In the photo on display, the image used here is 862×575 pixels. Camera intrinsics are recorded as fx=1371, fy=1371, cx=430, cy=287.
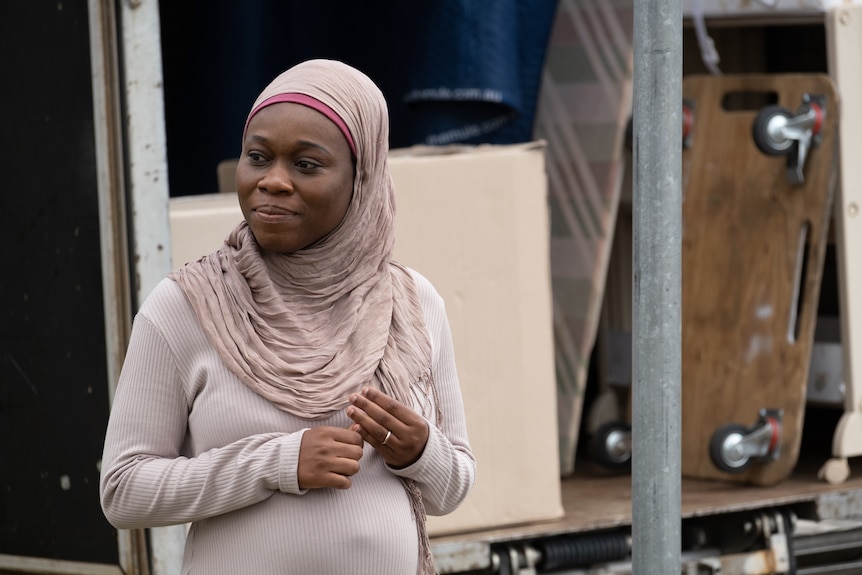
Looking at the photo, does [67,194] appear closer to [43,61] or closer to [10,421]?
[43,61]

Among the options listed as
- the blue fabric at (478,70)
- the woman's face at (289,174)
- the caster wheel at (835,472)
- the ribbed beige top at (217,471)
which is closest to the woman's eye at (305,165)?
the woman's face at (289,174)

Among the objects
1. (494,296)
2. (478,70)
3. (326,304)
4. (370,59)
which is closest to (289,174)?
(326,304)

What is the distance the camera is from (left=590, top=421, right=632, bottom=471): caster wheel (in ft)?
12.5

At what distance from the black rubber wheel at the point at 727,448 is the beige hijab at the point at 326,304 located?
1.94 metres

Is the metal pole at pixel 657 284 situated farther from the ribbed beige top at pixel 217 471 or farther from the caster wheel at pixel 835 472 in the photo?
the caster wheel at pixel 835 472

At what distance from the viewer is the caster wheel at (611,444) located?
3820mm

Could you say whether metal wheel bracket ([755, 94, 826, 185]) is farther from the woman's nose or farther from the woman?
the woman's nose

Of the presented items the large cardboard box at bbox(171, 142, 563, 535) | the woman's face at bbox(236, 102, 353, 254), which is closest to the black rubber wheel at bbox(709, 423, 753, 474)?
the large cardboard box at bbox(171, 142, 563, 535)

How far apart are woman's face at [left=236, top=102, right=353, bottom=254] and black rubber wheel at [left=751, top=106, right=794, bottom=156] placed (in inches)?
83.7

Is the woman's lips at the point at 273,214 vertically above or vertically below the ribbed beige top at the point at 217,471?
above

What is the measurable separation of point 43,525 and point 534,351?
45.9 inches

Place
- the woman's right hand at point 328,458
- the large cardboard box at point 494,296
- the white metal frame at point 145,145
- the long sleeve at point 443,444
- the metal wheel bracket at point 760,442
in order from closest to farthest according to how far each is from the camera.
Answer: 1. the woman's right hand at point 328,458
2. the long sleeve at point 443,444
3. the white metal frame at point 145,145
4. the large cardboard box at point 494,296
5. the metal wheel bracket at point 760,442

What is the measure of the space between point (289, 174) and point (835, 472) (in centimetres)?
245

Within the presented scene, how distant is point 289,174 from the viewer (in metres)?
1.71
